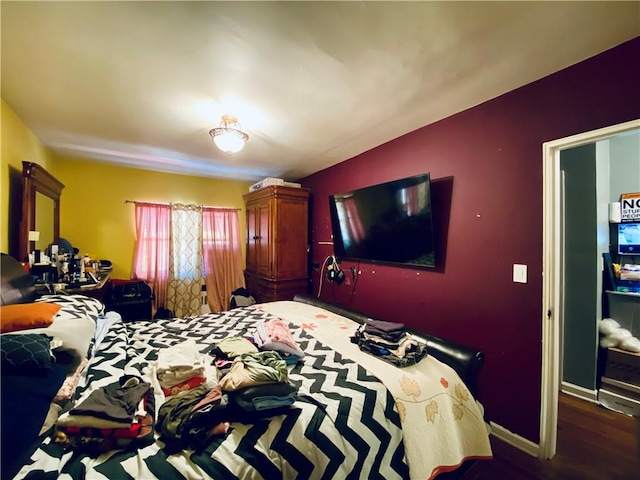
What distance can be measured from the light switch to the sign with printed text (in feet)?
5.06

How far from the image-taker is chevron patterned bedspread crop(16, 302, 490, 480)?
2.72 feet

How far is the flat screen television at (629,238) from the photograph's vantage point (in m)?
2.36

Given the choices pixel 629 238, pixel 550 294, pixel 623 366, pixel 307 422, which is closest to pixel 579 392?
pixel 623 366

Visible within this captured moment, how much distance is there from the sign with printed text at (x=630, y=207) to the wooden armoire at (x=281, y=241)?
3.32 metres

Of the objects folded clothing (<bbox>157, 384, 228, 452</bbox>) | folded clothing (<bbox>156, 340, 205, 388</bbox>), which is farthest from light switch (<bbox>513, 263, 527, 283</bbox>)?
folded clothing (<bbox>156, 340, 205, 388</bbox>)

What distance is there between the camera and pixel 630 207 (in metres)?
2.37

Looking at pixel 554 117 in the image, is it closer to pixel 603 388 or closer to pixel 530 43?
pixel 530 43

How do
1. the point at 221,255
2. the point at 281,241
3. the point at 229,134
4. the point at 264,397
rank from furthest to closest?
the point at 221,255 → the point at 281,241 → the point at 229,134 → the point at 264,397

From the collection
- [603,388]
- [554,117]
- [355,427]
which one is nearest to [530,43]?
[554,117]

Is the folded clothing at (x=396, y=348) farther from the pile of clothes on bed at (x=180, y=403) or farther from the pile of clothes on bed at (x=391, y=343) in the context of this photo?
the pile of clothes on bed at (x=180, y=403)

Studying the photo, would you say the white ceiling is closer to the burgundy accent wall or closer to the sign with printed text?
the burgundy accent wall

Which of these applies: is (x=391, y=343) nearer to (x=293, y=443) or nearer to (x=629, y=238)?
(x=293, y=443)

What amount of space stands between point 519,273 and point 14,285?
3.21m

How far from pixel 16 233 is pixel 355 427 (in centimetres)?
294
